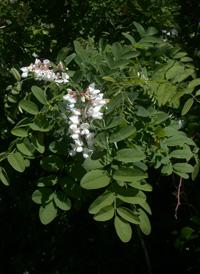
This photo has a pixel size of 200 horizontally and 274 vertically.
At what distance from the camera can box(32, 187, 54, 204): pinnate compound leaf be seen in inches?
38.6

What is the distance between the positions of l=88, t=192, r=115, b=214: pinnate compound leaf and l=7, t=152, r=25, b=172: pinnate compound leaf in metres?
0.29

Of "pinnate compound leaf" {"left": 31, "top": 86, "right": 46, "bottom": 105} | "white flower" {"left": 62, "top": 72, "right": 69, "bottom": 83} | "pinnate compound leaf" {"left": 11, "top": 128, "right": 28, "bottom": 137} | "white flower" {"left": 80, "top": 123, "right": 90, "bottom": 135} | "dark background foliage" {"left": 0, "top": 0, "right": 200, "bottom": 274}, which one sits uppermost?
"pinnate compound leaf" {"left": 31, "top": 86, "right": 46, "bottom": 105}

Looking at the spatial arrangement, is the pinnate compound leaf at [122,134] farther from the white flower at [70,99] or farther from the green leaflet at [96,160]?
the white flower at [70,99]

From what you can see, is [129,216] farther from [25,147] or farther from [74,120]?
[25,147]

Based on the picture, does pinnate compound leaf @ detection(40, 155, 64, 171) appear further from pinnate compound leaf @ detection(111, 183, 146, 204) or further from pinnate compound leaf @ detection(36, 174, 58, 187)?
pinnate compound leaf @ detection(111, 183, 146, 204)

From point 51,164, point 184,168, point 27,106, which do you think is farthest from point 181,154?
point 27,106

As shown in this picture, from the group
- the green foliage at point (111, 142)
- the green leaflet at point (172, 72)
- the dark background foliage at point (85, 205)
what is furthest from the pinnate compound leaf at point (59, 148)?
the dark background foliage at point (85, 205)

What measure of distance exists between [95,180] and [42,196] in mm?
229

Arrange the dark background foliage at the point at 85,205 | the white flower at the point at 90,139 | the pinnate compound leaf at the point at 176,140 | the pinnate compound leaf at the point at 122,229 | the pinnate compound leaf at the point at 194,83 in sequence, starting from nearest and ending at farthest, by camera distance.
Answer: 1. the pinnate compound leaf at the point at 122,229
2. the white flower at the point at 90,139
3. the pinnate compound leaf at the point at 176,140
4. the pinnate compound leaf at the point at 194,83
5. the dark background foliage at the point at 85,205

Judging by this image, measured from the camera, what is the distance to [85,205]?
2121 mm

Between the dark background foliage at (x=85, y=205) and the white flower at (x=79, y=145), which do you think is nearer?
the white flower at (x=79, y=145)

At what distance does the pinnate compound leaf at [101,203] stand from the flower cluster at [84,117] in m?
0.14

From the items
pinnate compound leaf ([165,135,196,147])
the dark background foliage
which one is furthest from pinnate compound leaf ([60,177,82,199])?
the dark background foliage

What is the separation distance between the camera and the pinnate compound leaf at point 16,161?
3.24 ft
